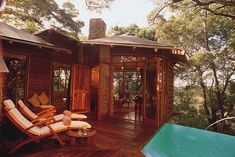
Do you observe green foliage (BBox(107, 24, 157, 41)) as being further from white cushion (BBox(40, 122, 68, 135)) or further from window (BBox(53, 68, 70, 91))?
white cushion (BBox(40, 122, 68, 135))

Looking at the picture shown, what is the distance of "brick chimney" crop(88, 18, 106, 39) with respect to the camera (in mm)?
10844

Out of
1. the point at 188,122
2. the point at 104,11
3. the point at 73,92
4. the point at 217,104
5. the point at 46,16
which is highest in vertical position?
the point at 46,16

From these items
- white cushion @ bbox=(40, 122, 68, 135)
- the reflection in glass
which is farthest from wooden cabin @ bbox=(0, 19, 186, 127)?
white cushion @ bbox=(40, 122, 68, 135)

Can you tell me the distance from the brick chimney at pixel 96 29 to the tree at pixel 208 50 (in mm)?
4175

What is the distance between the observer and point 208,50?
45.2 feet

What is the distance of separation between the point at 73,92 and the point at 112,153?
4.59 meters

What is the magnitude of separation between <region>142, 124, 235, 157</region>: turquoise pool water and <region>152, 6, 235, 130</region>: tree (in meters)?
5.82

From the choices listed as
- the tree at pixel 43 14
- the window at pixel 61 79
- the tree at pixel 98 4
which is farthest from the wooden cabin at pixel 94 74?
the tree at pixel 43 14

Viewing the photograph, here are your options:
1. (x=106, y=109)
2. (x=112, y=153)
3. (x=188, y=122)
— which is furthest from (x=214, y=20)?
(x=112, y=153)

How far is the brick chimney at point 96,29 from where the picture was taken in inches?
427

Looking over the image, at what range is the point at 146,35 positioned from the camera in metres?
17.1

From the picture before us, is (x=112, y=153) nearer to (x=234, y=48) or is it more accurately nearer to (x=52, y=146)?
(x=52, y=146)

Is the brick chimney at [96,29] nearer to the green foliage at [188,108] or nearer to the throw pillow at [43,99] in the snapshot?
the throw pillow at [43,99]

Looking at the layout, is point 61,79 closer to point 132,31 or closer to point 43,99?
point 43,99
